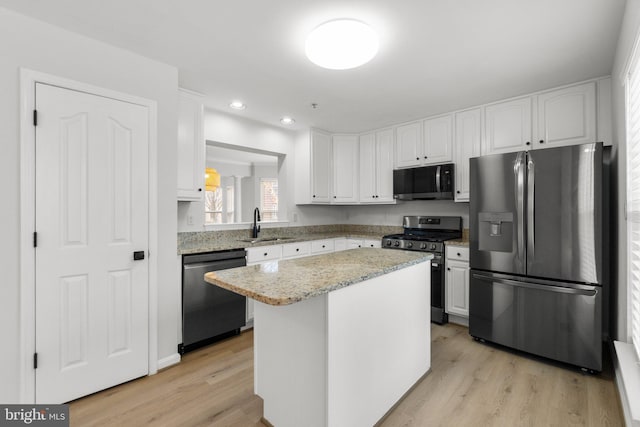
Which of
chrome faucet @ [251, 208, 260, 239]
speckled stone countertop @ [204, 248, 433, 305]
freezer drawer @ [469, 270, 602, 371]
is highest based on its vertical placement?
chrome faucet @ [251, 208, 260, 239]

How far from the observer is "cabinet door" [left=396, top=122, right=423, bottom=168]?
3.74 m

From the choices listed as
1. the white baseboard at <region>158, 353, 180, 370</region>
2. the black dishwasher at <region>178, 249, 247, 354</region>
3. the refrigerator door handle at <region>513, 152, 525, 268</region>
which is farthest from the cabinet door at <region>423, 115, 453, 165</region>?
the white baseboard at <region>158, 353, 180, 370</region>

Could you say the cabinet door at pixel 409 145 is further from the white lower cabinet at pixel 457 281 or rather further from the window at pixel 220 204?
the window at pixel 220 204

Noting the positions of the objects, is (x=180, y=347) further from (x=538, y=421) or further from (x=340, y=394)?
(x=538, y=421)

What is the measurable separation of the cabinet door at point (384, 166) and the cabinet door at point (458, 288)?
3.98ft

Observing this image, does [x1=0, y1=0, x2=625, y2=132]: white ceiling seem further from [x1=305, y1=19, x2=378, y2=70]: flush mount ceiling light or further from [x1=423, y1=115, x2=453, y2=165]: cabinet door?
[x1=423, y1=115, x2=453, y2=165]: cabinet door

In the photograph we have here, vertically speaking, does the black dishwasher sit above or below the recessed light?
below

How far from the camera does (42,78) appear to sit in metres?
1.85

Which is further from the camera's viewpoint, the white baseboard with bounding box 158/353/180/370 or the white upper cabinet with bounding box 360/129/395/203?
the white upper cabinet with bounding box 360/129/395/203

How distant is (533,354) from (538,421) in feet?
2.98

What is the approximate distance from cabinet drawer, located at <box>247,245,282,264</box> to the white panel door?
102 centimetres

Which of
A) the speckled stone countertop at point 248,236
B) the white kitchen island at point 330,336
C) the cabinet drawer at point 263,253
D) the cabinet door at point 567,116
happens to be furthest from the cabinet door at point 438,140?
the cabinet drawer at point 263,253

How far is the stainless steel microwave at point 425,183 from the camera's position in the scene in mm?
3426

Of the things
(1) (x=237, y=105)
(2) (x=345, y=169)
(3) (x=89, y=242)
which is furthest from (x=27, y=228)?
(2) (x=345, y=169)
